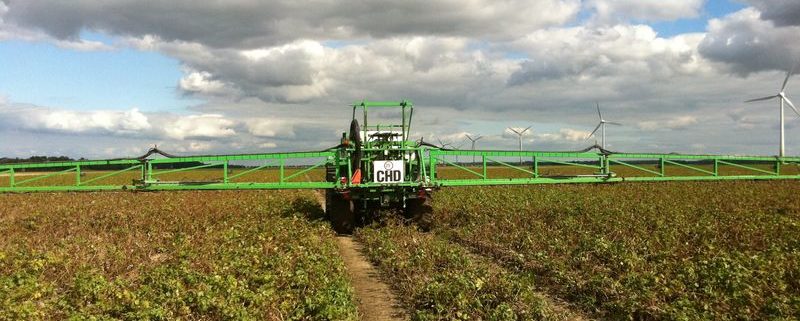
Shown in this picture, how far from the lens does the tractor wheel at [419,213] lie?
49.6 feet

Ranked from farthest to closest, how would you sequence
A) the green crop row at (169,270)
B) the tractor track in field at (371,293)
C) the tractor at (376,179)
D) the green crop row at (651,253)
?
the tractor at (376,179) < the tractor track in field at (371,293) < the green crop row at (651,253) < the green crop row at (169,270)

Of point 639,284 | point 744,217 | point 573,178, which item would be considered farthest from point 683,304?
point 573,178

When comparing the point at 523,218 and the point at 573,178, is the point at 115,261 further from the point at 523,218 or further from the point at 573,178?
the point at 573,178

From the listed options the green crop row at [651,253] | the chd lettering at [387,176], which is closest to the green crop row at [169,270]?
the chd lettering at [387,176]

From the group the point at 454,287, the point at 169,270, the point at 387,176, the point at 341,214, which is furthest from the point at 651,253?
the point at 341,214

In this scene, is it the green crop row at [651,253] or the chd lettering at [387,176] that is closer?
the green crop row at [651,253]

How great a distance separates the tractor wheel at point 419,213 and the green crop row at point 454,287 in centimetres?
399

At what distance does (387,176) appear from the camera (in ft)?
48.0

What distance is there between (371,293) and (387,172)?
6.38 meters

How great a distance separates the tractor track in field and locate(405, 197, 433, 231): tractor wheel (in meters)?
3.35

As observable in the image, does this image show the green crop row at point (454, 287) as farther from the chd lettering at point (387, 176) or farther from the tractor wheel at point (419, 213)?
the tractor wheel at point (419, 213)

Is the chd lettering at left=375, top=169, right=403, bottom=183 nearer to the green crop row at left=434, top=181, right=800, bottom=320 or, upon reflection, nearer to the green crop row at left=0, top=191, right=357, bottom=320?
the green crop row at left=434, top=181, right=800, bottom=320

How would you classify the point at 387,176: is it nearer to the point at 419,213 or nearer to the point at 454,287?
the point at 419,213

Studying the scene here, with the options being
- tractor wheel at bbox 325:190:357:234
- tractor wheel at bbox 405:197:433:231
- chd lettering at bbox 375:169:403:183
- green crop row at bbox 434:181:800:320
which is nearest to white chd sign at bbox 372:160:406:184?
chd lettering at bbox 375:169:403:183
